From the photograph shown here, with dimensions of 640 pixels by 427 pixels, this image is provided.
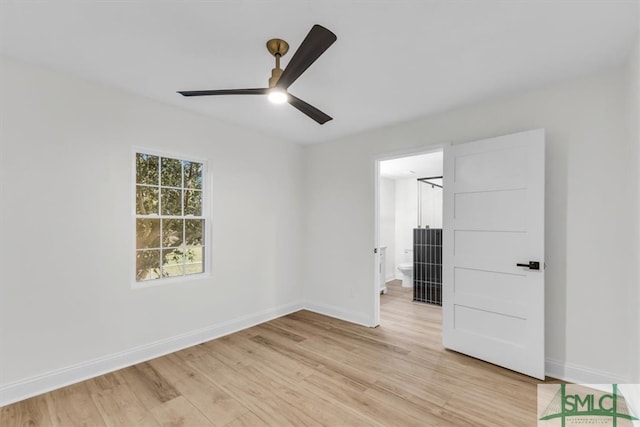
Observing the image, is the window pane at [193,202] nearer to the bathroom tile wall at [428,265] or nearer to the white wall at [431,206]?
the bathroom tile wall at [428,265]

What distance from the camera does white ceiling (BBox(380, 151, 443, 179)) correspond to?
4785 millimetres

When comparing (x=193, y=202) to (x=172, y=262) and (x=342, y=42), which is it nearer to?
(x=172, y=262)

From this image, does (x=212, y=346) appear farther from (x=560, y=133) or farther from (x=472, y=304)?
(x=560, y=133)

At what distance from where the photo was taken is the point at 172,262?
314cm

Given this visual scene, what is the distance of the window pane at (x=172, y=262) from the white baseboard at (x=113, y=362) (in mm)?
673

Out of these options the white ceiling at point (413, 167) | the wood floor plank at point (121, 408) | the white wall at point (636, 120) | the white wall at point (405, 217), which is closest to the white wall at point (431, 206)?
the white wall at point (405, 217)

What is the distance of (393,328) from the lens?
368 centimetres

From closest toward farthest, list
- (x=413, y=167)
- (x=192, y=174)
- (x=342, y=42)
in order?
(x=342, y=42) → (x=192, y=174) → (x=413, y=167)

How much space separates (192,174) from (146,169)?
0.47 m

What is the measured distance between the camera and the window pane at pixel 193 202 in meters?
3.26

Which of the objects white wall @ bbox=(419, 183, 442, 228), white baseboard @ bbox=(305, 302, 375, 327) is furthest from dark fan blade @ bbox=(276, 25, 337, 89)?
white wall @ bbox=(419, 183, 442, 228)

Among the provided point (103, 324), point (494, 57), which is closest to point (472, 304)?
point (494, 57)

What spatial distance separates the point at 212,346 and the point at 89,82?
2.81 metres

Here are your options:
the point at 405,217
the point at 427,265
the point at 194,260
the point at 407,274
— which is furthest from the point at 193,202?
the point at 405,217
